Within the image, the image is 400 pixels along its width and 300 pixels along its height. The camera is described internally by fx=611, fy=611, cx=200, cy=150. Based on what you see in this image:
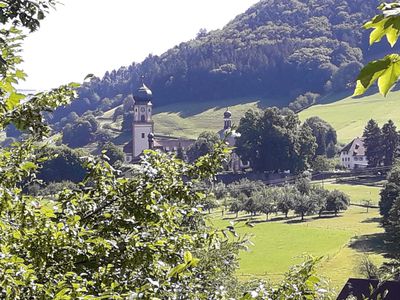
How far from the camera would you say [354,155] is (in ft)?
321

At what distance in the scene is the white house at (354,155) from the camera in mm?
96787

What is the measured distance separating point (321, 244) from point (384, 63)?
49091 millimetres

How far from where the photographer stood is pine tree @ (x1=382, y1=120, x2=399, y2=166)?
83812 mm

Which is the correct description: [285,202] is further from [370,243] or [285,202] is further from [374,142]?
[374,142]

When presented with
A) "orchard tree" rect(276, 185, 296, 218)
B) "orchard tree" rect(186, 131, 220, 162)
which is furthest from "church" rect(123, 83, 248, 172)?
"orchard tree" rect(276, 185, 296, 218)

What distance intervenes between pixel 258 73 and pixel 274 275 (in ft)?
478

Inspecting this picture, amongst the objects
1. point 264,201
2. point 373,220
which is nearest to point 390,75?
point 373,220

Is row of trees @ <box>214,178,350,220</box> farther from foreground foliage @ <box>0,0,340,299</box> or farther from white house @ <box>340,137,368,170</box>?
foreground foliage @ <box>0,0,340,299</box>

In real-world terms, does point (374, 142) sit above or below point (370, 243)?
above

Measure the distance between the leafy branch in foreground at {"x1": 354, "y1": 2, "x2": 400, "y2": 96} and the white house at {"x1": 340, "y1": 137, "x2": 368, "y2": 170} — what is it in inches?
3831

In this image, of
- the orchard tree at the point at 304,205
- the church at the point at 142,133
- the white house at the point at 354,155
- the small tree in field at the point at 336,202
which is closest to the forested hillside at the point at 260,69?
the church at the point at 142,133

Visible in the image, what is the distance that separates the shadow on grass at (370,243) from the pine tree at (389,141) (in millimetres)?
35276

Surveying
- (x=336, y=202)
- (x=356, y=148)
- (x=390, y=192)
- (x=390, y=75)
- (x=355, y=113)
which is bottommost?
(x=336, y=202)

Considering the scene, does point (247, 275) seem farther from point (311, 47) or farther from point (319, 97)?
point (311, 47)
